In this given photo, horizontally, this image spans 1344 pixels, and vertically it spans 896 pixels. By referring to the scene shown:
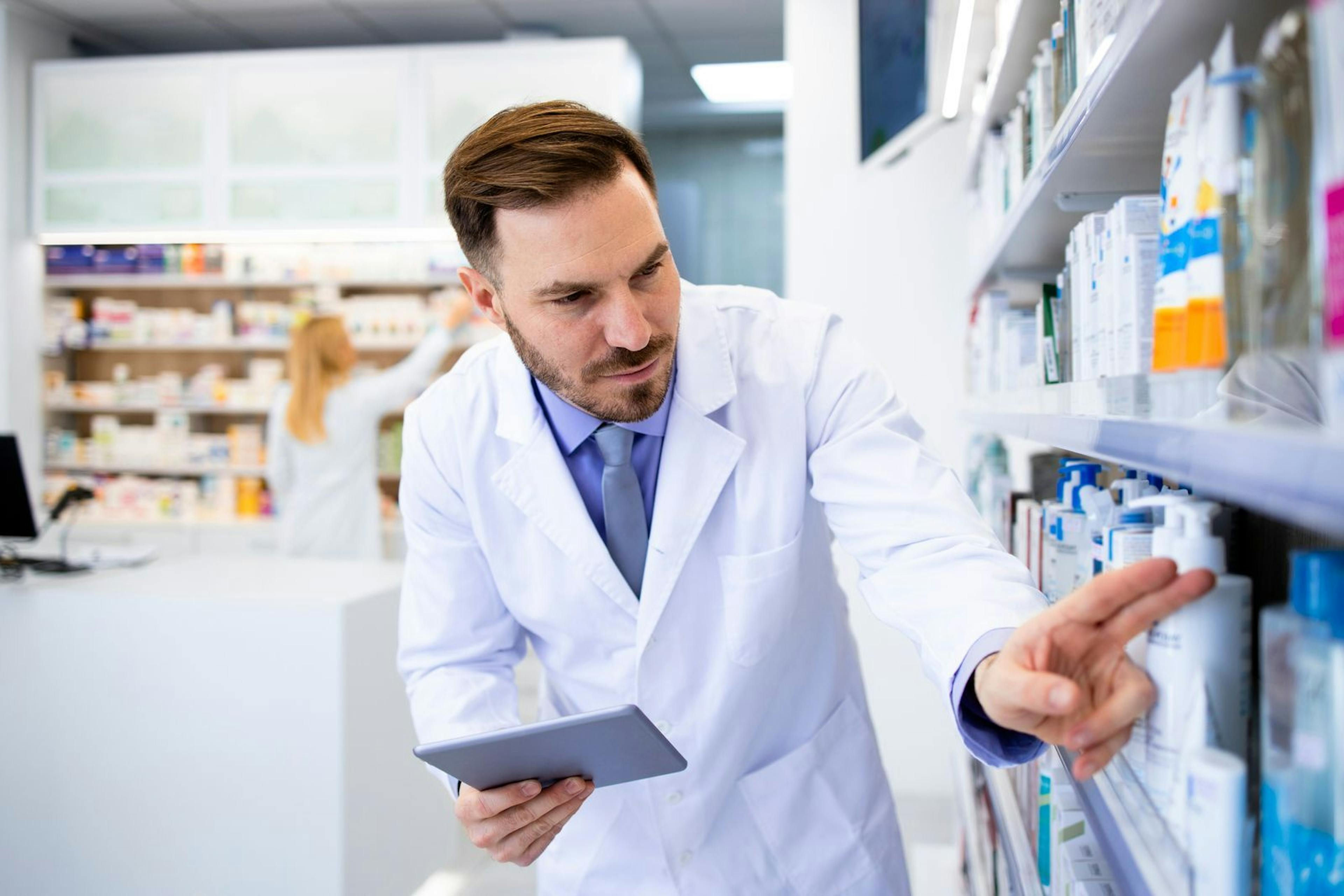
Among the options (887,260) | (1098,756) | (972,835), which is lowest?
(972,835)

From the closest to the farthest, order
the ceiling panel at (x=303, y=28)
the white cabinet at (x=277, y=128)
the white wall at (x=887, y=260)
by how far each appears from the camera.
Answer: the white wall at (x=887, y=260) < the white cabinet at (x=277, y=128) < the ceiling panel at (x=303, y=28)

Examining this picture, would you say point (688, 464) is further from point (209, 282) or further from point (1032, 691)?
point (209, 282)

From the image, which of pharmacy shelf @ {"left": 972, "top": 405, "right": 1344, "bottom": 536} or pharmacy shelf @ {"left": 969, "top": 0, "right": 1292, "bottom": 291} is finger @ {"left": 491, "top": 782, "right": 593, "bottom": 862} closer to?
pharmacy shelf @ {"left": 972, "top": 405, "right": 1344, "bottom": 536}

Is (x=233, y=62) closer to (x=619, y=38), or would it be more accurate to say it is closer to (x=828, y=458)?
(x=619, y=38)

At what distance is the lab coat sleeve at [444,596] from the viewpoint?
5.31 ft

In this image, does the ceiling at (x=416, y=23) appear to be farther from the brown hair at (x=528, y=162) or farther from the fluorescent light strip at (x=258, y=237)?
the brown hair at (x=528, y=162)

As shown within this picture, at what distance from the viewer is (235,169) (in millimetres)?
5453

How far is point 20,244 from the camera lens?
18.5ft

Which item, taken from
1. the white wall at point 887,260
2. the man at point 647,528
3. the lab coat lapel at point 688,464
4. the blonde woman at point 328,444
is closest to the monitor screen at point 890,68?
the white wall at point 887,260

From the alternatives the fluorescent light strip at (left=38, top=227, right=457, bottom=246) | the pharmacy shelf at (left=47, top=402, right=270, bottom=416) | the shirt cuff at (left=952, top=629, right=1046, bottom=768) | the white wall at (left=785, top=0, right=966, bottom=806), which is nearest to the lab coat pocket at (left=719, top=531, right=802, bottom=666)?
the shirt cuff at (left=952, top=629, right=1046, bottom=768)

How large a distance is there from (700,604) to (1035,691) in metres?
0.77

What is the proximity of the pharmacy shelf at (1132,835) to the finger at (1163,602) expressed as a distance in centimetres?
16

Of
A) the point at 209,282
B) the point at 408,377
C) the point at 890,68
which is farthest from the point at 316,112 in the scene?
the point at 890,68

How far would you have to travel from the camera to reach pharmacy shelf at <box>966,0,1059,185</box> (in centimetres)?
175
